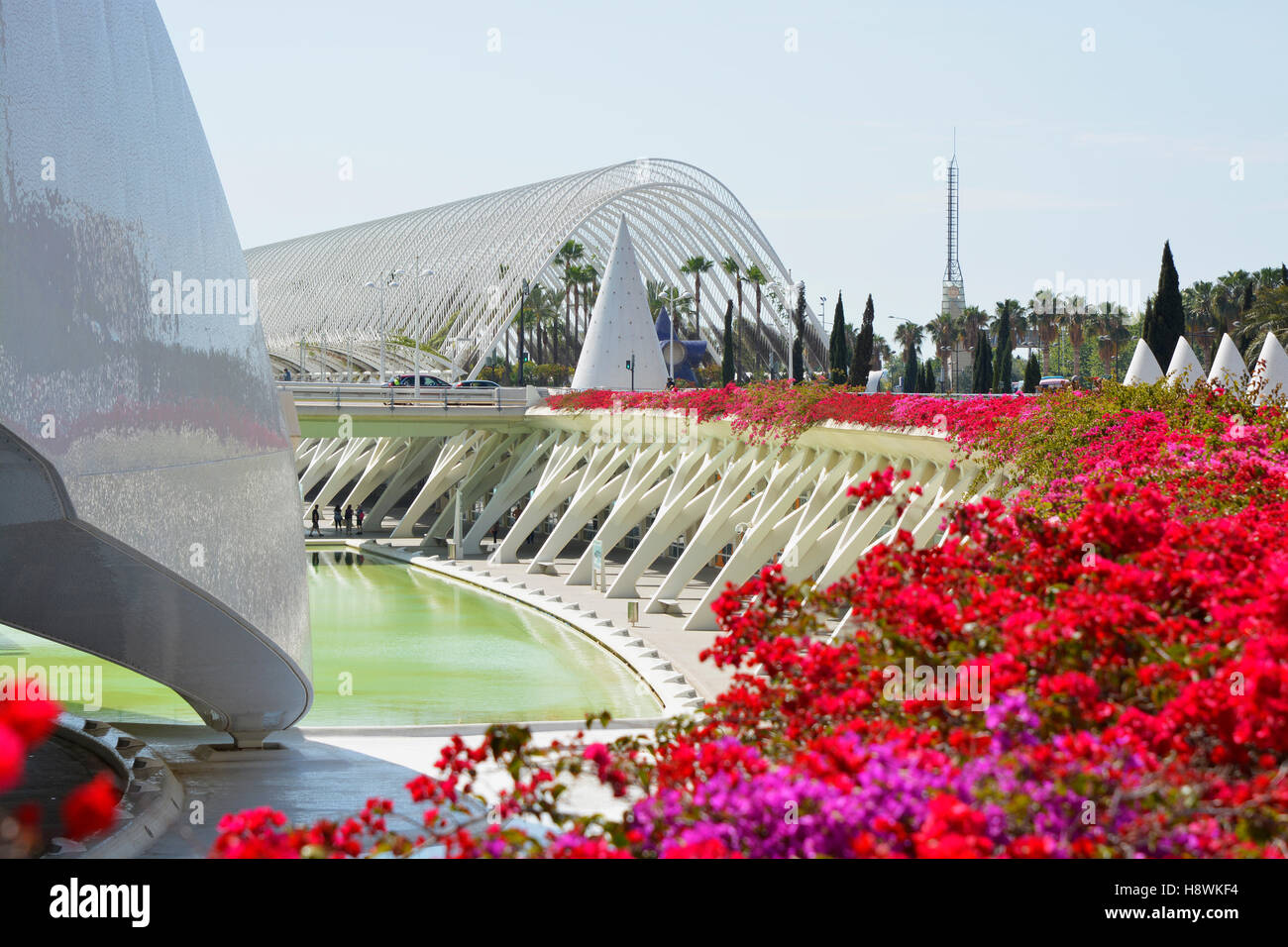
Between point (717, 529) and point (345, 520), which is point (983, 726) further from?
point (345, 520)

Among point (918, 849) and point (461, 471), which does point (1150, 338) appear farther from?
point (918, 849)

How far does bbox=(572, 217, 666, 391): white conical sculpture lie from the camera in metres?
48.0

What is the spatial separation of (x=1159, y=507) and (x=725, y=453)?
25.7 meters

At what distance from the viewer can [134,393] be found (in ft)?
35.4

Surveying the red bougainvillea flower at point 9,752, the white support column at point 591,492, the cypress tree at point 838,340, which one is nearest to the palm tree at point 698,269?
the cypress tree at point 838,340

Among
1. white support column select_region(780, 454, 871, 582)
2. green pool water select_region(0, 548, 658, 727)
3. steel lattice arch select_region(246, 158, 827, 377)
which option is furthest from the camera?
steel lattice arch select_region(246, 158, 827, 377)

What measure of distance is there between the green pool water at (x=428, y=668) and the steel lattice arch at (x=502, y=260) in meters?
33.9

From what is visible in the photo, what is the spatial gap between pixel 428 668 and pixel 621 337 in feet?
85.6

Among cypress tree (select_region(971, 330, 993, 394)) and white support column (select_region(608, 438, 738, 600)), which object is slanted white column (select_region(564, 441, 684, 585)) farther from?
cypress tree (select_region(971, 330, 993, 394))

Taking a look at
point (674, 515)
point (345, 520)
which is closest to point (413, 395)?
point (345, 520)

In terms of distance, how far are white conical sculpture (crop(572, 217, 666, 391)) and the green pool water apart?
52.2 ft

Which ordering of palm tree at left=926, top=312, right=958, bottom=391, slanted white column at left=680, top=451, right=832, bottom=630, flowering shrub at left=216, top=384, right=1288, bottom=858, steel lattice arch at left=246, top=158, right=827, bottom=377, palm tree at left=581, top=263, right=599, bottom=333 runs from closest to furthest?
flowering shrub at left=216, top=384, right=1288, bottom=858, slanted white column at left=680, top=451, right=832, bottom=630, steel lattice arch at left=246, top=158, right=827, bottom=377, palm tree at left=581, top=263, right=599, bottom=333, palm tree at left=926, top=312, right=958, bottom=391

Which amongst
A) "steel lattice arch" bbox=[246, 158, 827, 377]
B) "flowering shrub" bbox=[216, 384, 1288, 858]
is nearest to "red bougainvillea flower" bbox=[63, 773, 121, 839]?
"flowering shrub" bbox=[216, 384, 1288, 858]

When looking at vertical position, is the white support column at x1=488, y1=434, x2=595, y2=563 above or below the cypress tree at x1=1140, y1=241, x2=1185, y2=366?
below
